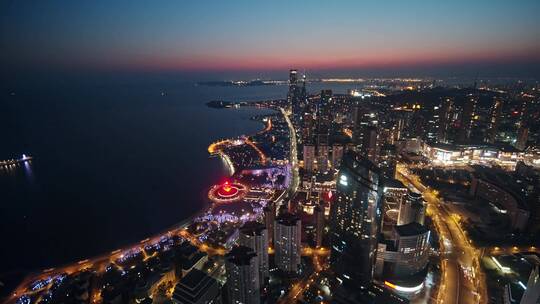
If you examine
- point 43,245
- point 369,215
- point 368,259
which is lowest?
point 43,245

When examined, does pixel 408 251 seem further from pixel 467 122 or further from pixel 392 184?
pixel 467 122

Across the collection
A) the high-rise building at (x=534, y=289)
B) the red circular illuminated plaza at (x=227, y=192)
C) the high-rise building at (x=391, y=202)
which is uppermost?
the high-rise building at (x=534, y=289)

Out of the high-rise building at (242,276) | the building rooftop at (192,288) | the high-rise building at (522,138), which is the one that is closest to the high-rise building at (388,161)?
the high-rise building at (522,138)

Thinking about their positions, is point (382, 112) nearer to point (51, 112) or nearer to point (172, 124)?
point (172, 124)

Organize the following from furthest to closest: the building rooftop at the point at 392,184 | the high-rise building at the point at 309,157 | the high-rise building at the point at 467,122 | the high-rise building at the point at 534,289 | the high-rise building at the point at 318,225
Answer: the high-rise building at the point at 467,122 → the high-rise building at the point at 309,157 → the building rooftop at the point at 392,184 → the high-rise building at the point at 318,225 → the high-rise building at the point at 534,289

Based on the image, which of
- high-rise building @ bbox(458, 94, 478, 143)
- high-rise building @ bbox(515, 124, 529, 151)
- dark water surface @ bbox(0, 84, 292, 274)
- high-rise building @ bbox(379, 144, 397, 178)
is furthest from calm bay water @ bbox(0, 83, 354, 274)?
high-rise building @ bbox(515, 124, 529, 151)

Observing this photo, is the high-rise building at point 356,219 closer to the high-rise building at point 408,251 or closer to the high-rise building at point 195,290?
the high-rise building at point 408,251

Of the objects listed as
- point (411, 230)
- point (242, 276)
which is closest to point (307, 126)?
point (411, 230)

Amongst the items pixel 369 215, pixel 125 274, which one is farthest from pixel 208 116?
pixel 369 215
